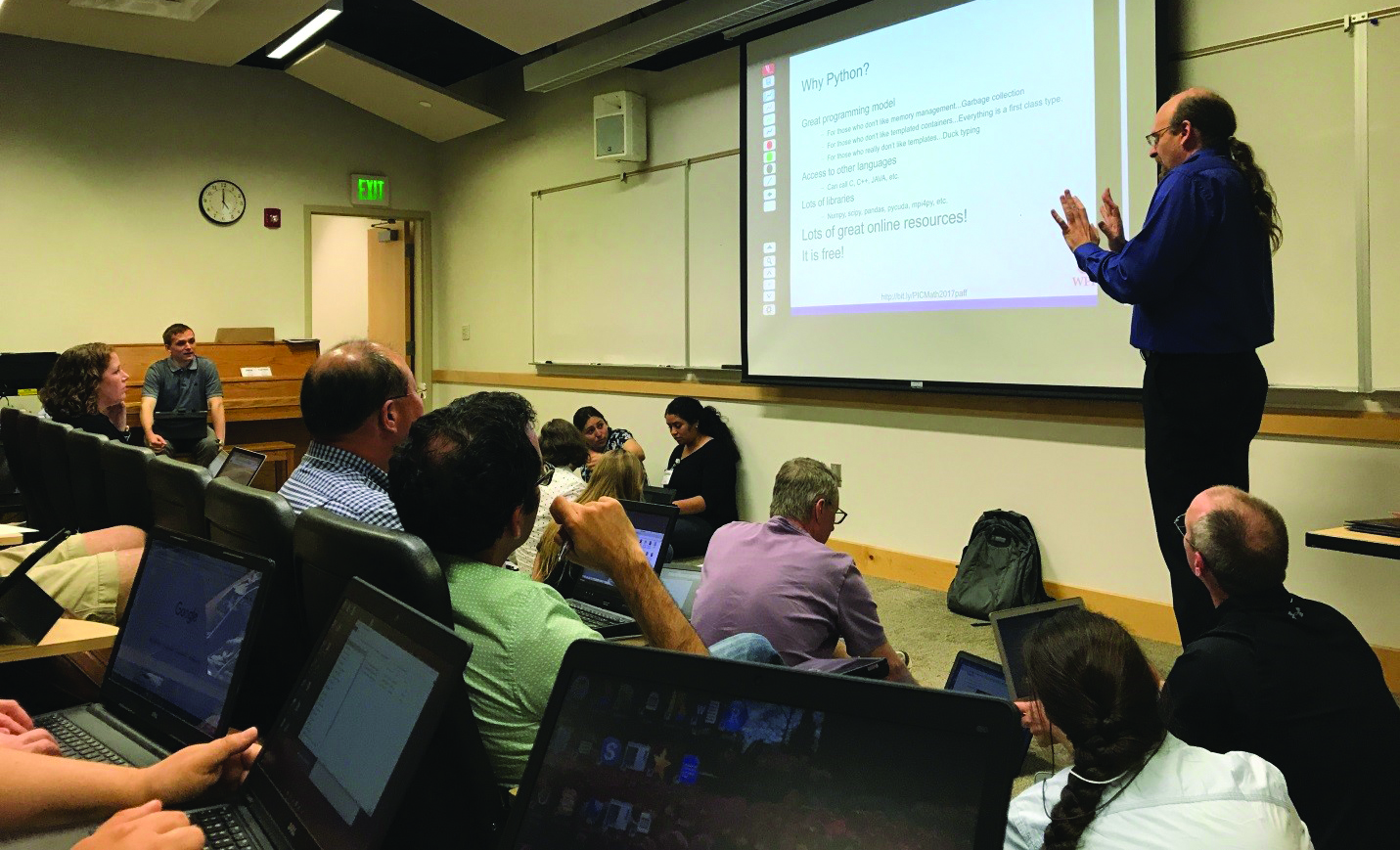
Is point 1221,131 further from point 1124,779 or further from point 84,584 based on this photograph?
point 84,584

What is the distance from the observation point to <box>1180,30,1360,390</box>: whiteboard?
353cm

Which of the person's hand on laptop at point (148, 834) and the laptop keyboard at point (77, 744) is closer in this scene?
the person's hand on laptop at point (148, 834)

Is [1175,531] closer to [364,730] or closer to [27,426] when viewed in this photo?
[364,730]

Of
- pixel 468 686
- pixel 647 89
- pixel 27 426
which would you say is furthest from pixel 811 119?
pixel 468 686

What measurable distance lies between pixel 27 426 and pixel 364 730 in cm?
382

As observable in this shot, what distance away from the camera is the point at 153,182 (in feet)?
25.0

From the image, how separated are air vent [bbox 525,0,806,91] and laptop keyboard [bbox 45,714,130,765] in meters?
4.44

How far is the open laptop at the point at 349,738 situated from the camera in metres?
0.94

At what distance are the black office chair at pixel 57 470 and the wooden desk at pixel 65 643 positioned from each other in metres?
1.69

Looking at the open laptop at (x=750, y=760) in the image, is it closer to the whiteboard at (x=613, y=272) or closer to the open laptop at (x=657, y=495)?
the open laptop at (x=657, y=495)

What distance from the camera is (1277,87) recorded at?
12.1ft

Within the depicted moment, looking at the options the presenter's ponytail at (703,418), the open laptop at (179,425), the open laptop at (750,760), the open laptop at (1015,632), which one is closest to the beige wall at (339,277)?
the open laptop at (179,425)

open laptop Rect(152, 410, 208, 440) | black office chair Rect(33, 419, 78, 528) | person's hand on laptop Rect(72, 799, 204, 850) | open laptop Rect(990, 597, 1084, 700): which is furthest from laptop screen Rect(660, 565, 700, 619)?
open laptop Rect(152, 410, 208, 440)

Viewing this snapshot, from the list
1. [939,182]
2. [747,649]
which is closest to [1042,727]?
[747,649]
